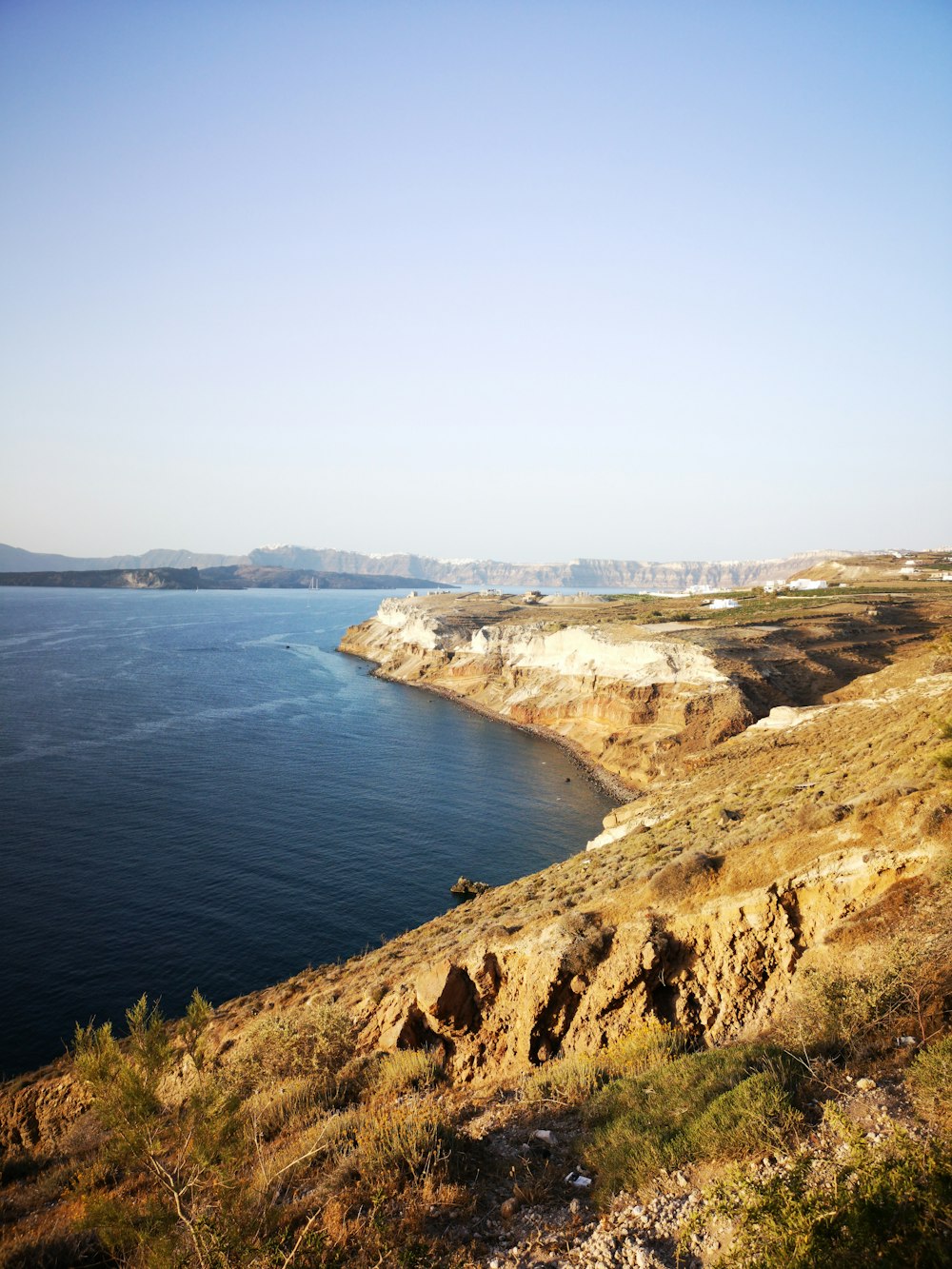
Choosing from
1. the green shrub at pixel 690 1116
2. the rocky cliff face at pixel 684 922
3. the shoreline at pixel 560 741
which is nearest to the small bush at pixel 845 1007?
the green shrub at pixel 690 1116

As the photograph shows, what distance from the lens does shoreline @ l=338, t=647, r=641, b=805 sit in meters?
50.3

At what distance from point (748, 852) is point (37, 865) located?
114 ft

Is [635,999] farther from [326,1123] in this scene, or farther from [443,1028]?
[326,1123]

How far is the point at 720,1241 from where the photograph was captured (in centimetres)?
621

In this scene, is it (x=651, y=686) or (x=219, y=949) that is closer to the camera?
(x=219, y=949)

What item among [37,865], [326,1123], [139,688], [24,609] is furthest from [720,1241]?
[24,609]

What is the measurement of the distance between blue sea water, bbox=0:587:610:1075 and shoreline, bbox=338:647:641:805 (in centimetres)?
131

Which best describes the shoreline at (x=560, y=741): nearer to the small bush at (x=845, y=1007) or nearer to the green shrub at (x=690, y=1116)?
the small bush at (x=845, y=1007)

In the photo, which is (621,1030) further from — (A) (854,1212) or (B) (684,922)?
(A) (854,1212)

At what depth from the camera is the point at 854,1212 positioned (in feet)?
16.9

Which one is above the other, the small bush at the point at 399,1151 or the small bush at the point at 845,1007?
the small bush at the point at 845,1007

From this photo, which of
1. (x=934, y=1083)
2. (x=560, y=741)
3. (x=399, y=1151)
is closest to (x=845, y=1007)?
(x=934, y=1083)

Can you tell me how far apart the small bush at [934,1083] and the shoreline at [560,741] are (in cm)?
4117

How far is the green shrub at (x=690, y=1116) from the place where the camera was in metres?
7.27
